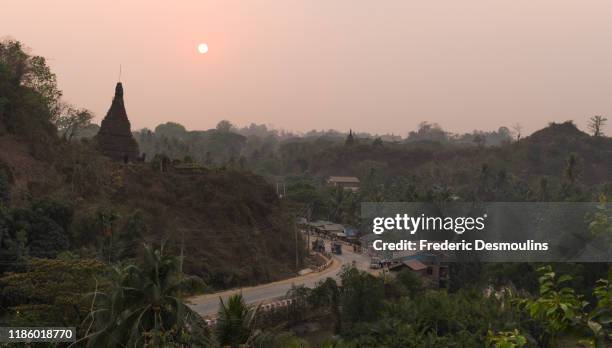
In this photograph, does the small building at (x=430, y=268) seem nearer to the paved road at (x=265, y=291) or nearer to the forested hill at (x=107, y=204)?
the paved road at (x=265, y=291)

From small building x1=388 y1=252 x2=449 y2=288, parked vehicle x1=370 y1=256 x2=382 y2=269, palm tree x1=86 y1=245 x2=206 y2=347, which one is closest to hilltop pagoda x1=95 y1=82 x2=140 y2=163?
parked vehicle x1=370 y1=256 x2=382 y2=269

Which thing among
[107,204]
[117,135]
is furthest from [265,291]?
[117,135]

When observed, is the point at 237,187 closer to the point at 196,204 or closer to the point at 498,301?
the point at 196,204

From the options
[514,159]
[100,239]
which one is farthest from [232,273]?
[514,159]

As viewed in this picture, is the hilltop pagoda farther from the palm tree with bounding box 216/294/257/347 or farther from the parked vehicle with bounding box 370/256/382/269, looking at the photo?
the palm tree with bounding box 216/294/257/347

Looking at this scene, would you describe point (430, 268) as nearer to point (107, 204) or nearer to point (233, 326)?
point (107, 204)
